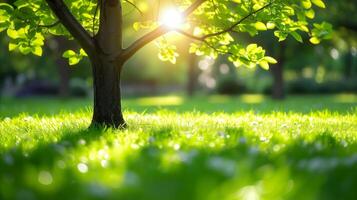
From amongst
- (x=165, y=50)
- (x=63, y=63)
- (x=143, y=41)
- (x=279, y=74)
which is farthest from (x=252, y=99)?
(x=143, y=41)

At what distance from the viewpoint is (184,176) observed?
2.91 m

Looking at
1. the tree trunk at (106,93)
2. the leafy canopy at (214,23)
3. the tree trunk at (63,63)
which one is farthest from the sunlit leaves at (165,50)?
Answer: the tree trunk at (63,63)

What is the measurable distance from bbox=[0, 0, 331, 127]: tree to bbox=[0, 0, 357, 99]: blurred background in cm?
109

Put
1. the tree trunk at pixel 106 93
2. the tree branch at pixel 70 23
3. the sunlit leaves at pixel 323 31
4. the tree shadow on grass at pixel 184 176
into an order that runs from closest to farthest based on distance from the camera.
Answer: the tree shadow on grass at pixel 184 176 → the sunlit leaves at pixel 323 31 → the tree branch at pixel 70 23 → the tree trunk at pixel 106 93

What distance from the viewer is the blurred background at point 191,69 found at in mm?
28203

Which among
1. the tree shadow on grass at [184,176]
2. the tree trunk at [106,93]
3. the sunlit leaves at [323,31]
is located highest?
the sunlit leaves at [323,31]

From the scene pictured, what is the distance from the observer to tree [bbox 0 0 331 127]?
718 centimetres

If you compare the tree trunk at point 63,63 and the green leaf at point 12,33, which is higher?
the tree trunk at point 63,63

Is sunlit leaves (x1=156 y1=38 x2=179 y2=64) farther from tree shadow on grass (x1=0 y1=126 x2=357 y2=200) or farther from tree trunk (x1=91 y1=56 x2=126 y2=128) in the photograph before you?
tree shadow on grass (x1=0 y1=126 x2=357 y2=200)

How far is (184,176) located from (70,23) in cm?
508

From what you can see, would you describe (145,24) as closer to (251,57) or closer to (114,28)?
(114,28)

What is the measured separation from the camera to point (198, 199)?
239cm

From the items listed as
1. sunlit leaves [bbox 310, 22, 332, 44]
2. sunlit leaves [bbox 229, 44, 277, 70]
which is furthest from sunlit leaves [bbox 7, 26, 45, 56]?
sunlit leaves [bbox 310, 22, 332, 44]

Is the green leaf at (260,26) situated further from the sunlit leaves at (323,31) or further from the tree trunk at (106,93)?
the tree trunk at (106,93)
